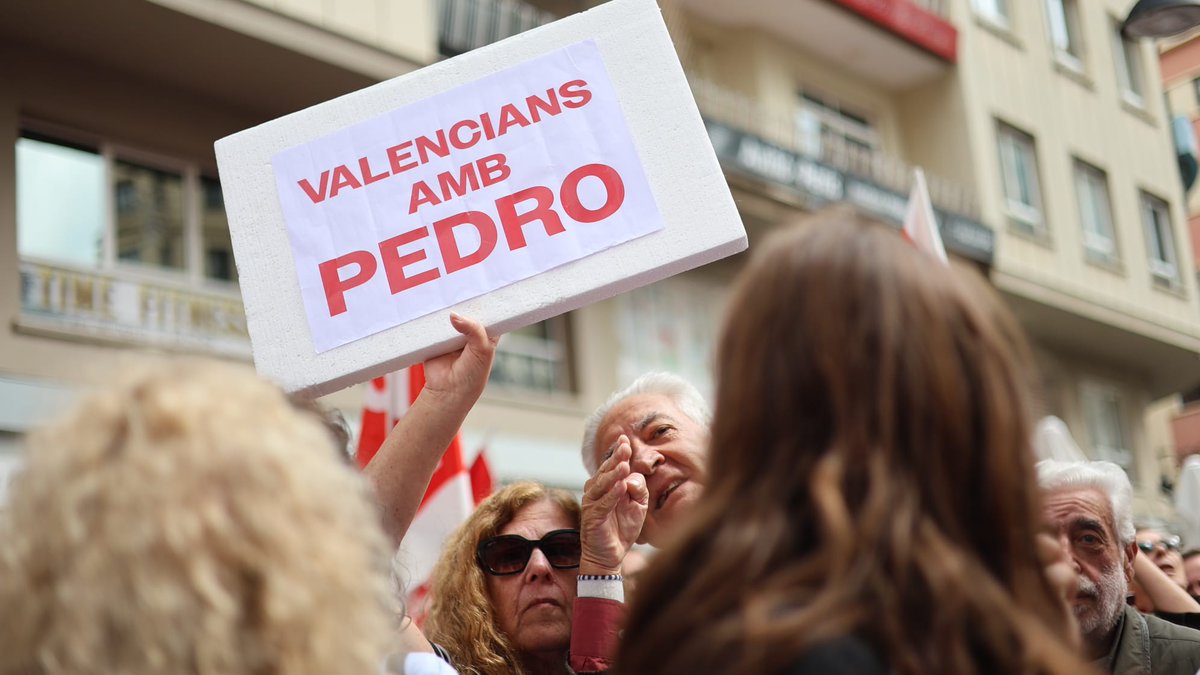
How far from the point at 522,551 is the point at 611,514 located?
1.50 feet

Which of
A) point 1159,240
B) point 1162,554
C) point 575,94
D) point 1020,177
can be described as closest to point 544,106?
point 575,94

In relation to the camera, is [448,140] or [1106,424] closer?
[448,140]

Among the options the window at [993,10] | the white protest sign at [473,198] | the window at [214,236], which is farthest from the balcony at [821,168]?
the white protest sign at [473,198]

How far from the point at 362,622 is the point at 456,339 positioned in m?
1.24

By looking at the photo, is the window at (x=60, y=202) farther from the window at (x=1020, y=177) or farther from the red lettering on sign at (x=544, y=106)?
the window at (x=1020, y=177)

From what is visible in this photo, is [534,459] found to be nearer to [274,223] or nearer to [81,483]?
[274,223]

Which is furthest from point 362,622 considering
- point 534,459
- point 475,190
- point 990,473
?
point 534,459

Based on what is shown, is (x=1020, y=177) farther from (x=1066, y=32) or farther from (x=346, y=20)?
(x=346, y=20)

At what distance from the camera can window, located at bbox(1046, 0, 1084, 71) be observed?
67.3 ft

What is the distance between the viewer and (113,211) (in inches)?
417

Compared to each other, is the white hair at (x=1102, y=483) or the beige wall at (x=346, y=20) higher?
the beige wall at (x=346, y=20)

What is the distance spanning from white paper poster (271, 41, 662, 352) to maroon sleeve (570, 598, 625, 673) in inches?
27.9

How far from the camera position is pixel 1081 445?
768 inches

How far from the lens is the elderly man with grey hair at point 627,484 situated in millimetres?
2982
